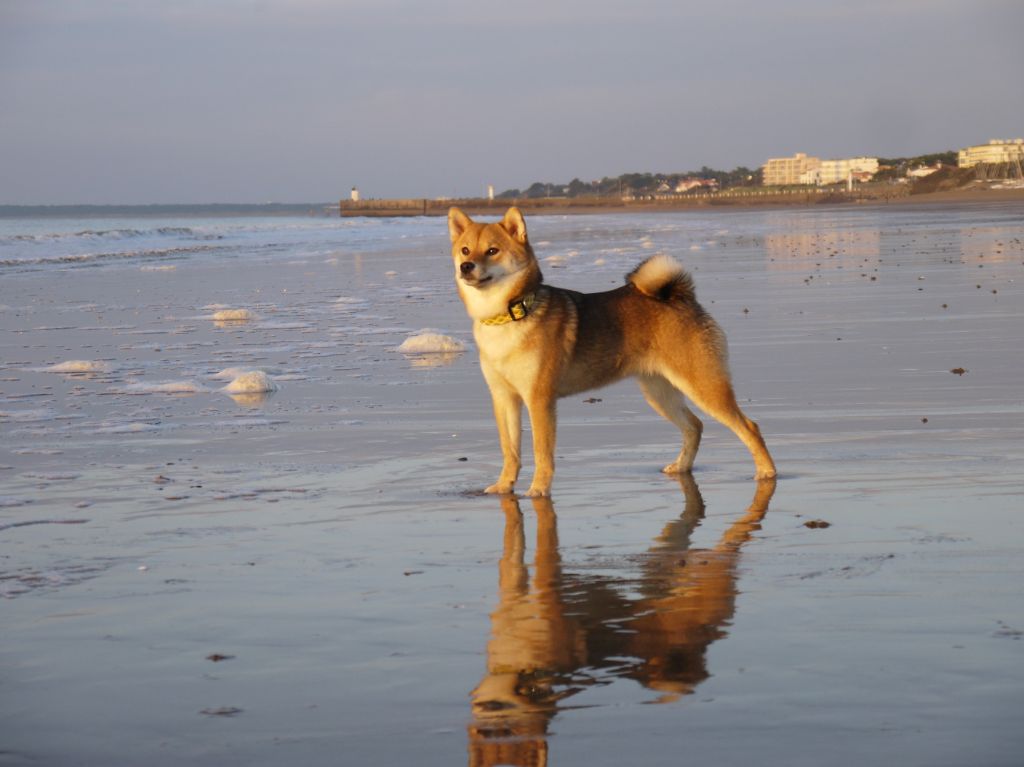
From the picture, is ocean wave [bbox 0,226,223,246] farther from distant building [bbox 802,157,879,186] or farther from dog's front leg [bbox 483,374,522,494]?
distant building [bbox 802,157,879,186]

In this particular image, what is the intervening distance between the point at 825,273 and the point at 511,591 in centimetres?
1511

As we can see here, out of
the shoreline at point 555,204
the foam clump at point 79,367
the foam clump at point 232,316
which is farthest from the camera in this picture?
the shoreline at point 555,204

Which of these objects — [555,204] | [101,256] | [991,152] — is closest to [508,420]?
[101,256]

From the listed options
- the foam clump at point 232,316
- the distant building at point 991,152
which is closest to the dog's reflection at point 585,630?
the foam clump at point 232,316

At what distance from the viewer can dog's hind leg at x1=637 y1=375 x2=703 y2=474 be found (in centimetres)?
677

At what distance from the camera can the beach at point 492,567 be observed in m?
3.18

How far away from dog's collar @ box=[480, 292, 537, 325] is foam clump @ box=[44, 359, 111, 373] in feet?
16.5

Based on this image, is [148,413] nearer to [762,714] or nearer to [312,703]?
[312,703]

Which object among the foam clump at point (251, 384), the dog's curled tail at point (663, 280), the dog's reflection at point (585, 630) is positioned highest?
the dog's curled tail at point (663, 280)

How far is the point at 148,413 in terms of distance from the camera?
8594 mm

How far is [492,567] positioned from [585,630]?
36.5 inches

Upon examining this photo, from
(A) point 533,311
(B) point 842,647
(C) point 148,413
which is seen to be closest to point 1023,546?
(B) point 842,647

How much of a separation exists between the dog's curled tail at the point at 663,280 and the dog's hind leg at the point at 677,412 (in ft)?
1.42

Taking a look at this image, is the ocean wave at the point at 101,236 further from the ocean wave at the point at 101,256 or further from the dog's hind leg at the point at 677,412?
the dog's hind leg at the point at 677,412
